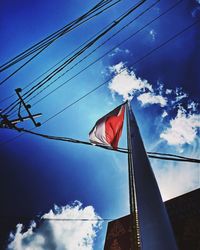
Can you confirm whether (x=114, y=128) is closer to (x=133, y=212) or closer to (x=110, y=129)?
(x=110, y=129)

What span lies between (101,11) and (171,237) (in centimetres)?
534

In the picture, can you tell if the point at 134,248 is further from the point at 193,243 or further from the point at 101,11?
the point at 193,243

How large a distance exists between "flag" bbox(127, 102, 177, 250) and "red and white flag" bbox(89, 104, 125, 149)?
2315mm

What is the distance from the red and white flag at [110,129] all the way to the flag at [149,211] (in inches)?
91.2

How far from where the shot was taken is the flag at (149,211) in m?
2.62

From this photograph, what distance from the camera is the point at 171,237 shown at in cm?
270

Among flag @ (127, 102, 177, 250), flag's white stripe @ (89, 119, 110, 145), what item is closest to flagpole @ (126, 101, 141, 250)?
flag @ (127, 102, 177, 250)

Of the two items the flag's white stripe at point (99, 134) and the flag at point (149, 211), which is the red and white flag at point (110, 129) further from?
the flag at point (149, 211)

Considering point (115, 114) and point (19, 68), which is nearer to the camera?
point (19, 68)

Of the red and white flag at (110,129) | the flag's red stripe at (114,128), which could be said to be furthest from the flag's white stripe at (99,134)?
the flag's red stripe at (114,128)

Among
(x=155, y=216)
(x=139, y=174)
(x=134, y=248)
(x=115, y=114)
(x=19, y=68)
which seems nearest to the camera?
(x=134, y=248)

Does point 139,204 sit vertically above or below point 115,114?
below

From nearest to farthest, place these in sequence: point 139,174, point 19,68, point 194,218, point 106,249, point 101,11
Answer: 1. point 139,174
2. point 101,11
3. point 19,68
4. point 194,218
5. point 106,249

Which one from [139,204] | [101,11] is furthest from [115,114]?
[139,204]
